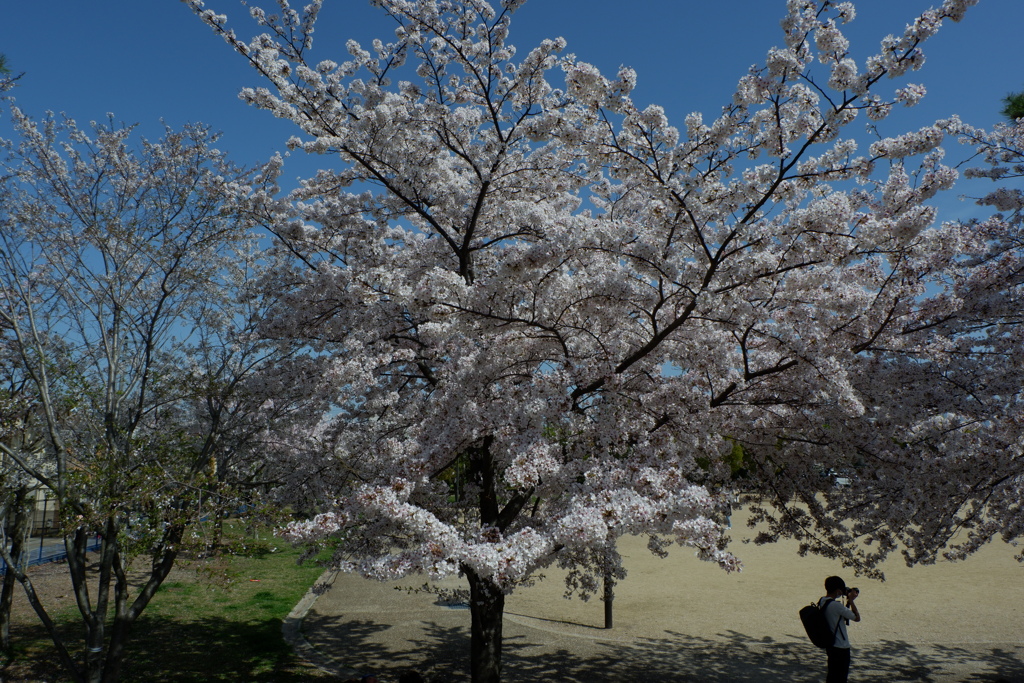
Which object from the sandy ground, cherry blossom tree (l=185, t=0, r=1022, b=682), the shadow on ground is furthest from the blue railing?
cherry blossom tree (l=185, t=0, r=1022, b=682)

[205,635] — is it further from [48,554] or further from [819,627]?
[48,554]

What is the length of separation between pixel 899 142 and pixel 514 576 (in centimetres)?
518

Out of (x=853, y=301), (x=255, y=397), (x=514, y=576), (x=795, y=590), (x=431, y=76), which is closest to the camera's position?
(x=514, y=576)

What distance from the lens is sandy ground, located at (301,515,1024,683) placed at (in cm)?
981

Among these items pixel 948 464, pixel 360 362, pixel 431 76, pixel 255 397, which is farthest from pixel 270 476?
pixel 948 464

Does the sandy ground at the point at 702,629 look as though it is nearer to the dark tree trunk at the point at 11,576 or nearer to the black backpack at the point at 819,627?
the black backpack at the point at 819,627

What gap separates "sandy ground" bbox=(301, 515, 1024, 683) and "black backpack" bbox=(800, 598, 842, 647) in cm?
269

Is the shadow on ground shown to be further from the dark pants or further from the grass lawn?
the dark pants

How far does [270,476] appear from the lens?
9727 millimetres

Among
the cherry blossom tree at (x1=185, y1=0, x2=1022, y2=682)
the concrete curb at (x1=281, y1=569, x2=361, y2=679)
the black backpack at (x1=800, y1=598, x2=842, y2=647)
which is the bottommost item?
the concrete curb at (x1=281, y1=569, x2=361, y2=679)

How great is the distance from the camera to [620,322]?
7312 millimetres

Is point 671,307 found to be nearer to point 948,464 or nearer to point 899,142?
point 899,142

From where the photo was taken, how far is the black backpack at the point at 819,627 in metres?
7.32

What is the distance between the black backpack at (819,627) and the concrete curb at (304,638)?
6.58m
